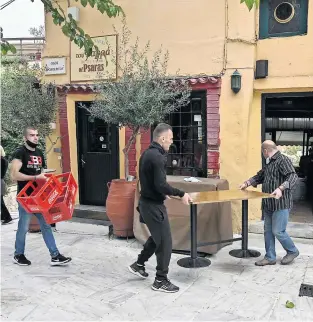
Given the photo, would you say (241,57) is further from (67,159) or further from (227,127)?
(67,159)

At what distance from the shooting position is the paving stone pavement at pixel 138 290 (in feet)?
12.1

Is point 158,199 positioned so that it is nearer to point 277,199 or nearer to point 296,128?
point 277,199

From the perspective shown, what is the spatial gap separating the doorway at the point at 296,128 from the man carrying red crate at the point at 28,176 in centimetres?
362

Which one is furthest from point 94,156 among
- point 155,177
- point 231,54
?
point 155,177

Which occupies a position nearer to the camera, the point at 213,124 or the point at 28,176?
the point at 28,176

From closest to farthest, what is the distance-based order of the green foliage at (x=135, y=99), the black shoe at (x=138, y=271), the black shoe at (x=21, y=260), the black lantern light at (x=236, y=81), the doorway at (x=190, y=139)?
the black shoe at (x=138, y=271) < the black shoe at (x=21, y=260) < the green foliage at (x=135, y=99) < the black lantern light at (x=236, y=81) < the doorway at (x=190, y=139)

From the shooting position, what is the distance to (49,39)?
7656 millimetres

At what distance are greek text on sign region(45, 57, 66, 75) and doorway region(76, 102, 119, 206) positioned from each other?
28.9 inches

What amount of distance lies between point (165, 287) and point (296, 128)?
29.4 ft

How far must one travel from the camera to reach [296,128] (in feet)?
38.5

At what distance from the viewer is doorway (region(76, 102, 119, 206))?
293 inches

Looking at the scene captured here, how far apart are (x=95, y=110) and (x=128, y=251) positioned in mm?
2146

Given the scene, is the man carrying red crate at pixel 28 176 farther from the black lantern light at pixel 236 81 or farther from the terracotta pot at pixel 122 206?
the black lantern light at pixel 236 81

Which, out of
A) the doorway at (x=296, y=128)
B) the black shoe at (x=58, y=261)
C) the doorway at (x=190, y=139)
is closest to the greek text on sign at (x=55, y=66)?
the doorway at (x=190, y=139)
